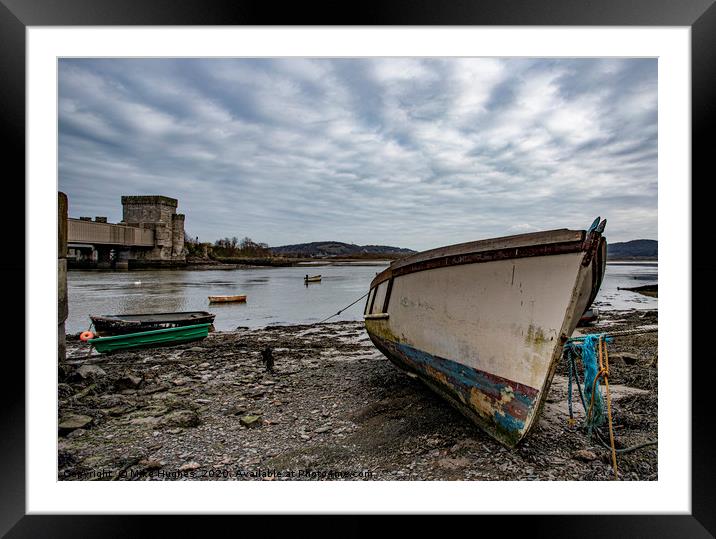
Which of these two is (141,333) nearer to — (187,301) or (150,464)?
(150,464)

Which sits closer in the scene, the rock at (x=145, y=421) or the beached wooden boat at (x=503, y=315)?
the beached wooden boat at (x=503, y=315)

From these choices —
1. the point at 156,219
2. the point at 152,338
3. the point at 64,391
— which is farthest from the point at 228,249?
the point at 64,391

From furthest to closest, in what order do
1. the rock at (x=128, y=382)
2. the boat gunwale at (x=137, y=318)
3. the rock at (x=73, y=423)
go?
the boat gunwale at (x=137, y=318)
the rock at (x=128, y=382)
the rock at (x=73, y=423)

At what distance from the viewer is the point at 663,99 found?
1.79 m

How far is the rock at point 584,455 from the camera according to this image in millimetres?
2104

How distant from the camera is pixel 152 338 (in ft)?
17.3

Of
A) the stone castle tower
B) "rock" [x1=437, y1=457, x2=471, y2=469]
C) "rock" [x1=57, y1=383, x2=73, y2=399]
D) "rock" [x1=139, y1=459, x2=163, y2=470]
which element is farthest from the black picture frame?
the stone castle tower

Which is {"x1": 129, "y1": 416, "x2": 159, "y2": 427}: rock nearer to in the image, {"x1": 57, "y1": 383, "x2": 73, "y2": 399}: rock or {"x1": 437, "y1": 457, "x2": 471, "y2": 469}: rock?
{"x1": 57, "y1": 383, "x2": 73, "y2": 399}: rock

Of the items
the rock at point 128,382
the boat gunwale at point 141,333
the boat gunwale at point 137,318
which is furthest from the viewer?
the boat gunwale at point 137,318

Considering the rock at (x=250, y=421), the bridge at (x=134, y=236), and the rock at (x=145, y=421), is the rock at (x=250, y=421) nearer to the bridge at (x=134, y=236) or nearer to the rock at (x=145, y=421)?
the rock at (x=145, y=421)
